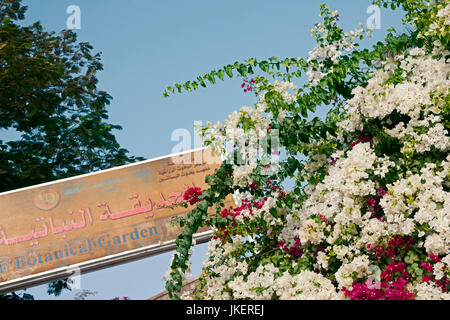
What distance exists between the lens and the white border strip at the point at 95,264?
11.2 m

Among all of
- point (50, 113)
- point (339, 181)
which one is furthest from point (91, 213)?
point (339, 181)

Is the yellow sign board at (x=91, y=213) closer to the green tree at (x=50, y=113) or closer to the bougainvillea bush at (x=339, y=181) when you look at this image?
the green tree at (x=50, y=113)

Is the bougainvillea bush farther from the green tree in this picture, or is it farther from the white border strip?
the green tree

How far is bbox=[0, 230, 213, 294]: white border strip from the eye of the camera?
11.2 metres

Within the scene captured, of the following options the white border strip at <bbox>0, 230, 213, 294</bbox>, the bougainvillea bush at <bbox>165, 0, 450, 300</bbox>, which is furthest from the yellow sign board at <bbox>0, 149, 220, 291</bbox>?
the bougainvillea bush at <bbox>165, 0, 450, 300</bbox>

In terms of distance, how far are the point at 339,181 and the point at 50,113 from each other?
12648mm

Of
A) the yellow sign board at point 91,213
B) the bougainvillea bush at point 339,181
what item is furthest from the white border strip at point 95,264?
the bougainvillea bush at point 339,181

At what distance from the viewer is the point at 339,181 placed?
3936mm

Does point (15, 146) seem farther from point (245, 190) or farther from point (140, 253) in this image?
point (245, 190)

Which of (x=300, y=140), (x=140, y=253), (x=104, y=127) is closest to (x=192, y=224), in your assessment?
(x=300, y=140)

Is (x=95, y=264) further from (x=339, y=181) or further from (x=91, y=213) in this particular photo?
(x=339, y=181)

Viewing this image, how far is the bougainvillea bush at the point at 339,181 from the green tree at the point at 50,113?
Answer: 1026 centimetres

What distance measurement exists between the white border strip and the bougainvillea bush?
251 inches

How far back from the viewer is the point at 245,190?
476cm
